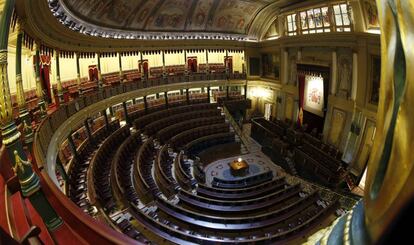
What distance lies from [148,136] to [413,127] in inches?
596

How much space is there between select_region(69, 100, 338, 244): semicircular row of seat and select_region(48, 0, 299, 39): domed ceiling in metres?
6.24

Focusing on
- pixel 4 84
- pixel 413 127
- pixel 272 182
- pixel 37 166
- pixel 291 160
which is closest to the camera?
pixel 413 127

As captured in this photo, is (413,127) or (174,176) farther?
(174,176)

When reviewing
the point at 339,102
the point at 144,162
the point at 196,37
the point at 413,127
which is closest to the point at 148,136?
the point at 144,162

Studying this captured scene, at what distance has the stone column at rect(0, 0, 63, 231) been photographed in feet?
6.51

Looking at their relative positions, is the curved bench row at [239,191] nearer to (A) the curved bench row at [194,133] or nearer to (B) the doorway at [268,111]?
(A) the curved bench row at [194,133]

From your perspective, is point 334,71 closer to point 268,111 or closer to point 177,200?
point 268,111

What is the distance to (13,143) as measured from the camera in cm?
212

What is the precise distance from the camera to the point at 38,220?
8.09 ft

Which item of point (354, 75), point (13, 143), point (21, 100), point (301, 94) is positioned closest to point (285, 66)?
point (301, 94)

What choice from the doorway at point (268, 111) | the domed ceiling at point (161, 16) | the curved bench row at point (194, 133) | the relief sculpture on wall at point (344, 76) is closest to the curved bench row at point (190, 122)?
the curved bench row at point (194, 133)

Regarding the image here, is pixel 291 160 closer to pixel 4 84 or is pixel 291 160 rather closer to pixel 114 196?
pixel 114 196

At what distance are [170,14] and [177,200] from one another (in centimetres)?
1451

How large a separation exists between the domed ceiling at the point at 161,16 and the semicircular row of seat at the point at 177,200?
6.24 m
